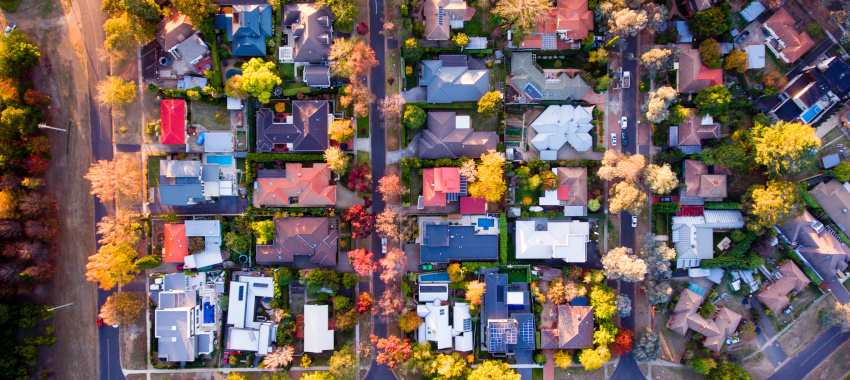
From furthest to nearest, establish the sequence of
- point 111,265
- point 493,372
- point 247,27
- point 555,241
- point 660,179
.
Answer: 1. point 555,241
2. point 247,27
3. point 493,372
4. point 660,179
5. point 111,265

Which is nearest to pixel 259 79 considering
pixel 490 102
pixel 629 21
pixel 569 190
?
pixel 490 102

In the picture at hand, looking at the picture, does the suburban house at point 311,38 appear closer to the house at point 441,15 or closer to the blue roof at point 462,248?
the house at point 441,15

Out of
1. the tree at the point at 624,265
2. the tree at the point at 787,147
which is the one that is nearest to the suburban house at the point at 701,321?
the tree at the point at 624,265

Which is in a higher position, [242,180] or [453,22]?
[453,22]

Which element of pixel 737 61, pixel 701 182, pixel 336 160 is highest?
pixel 737 61

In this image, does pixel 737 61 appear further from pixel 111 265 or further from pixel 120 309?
pixel 120 309

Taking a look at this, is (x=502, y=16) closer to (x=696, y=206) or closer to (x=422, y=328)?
(x=696, y=206)

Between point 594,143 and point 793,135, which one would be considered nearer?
point 793,135

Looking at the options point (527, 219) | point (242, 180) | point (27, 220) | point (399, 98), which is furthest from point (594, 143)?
point (27, 220)
